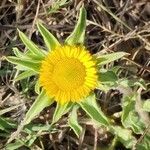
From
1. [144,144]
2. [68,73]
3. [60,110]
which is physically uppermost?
[68,73]

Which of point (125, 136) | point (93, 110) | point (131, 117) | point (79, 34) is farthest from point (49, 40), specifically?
point (125, 136)

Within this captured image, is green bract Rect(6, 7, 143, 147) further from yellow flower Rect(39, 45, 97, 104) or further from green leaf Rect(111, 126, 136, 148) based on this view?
green leaf Rect(111, 126, 136, 148)

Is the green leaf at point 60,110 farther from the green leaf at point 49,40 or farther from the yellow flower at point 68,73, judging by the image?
the green leaf at point 49,40

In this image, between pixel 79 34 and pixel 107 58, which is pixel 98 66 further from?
pixel 79 34

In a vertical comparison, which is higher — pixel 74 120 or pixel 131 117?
pixel 74 120

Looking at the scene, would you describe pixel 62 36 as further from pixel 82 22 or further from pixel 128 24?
pixel 82 22

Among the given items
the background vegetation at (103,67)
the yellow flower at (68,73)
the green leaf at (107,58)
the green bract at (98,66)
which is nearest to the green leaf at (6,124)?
the background vegetation at (103,67)
